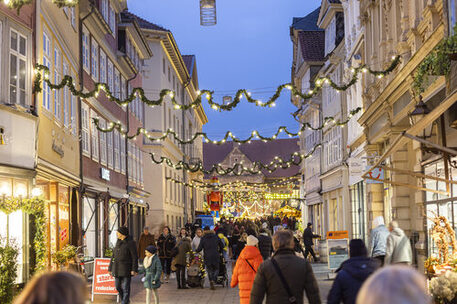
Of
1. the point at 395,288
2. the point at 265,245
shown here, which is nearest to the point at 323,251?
the point at 265,245

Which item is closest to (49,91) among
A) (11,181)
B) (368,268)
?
(11,181)

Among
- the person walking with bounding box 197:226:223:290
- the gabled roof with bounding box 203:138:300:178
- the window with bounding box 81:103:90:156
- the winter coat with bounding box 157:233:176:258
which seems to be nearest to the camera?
the person walking with bounding box 197:226:223:290

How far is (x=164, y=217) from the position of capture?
4641 cm

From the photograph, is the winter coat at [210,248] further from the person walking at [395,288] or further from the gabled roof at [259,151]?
the gabled roof at [259,151]

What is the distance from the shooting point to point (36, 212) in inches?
619

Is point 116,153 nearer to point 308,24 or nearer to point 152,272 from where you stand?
point 152,272

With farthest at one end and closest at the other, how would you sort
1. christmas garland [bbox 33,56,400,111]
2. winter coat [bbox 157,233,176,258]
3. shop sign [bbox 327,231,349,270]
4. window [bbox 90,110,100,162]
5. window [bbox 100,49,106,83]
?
window [bbox 100,49,106,83] < window [bbox 90,110,100,162] < winter coat [bbox 157,233,176,258] < shop sign [bbox 327,231,349,270] < christmas garland [bbox 33,56,400,111]

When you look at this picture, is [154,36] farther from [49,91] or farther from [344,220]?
[49,91]

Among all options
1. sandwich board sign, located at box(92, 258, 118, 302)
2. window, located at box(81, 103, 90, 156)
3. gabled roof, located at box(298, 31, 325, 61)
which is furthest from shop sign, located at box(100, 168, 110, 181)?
gabled roof, located at box(298, 31, 325, 61)

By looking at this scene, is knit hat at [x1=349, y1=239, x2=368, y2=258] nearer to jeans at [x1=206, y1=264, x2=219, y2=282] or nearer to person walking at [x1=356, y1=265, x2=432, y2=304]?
person walking at [x1=356, y1=265, x2=432, y2=304]

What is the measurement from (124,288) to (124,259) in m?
0.62

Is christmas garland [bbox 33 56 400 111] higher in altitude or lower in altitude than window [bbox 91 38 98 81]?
lower

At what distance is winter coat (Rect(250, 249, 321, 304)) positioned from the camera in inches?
312

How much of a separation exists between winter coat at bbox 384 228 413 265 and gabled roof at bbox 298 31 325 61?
35420 millimetres
